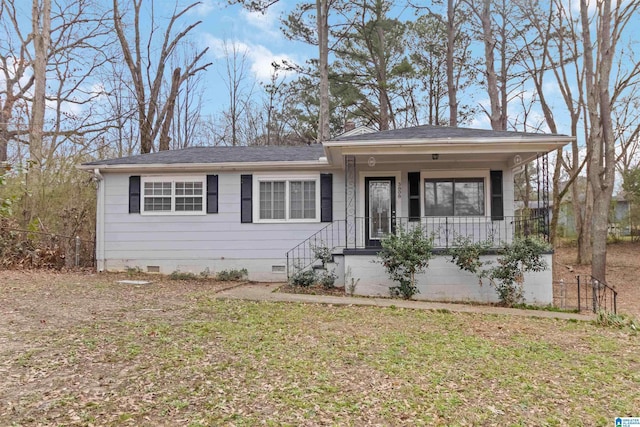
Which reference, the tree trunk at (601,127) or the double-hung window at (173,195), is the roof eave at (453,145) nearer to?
the double-hung window at (173,195)

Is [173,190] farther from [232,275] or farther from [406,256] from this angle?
[406,256]

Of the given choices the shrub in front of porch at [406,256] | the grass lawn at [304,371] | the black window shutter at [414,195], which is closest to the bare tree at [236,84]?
the black window shutter at [414,195]

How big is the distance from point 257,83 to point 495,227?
16057 mm

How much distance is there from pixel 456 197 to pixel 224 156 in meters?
5.73

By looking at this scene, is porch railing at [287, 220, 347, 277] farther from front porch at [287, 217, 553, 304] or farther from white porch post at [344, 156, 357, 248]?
white porch post at [344, 156, 357, 248]

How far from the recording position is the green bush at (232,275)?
1014 centimetres

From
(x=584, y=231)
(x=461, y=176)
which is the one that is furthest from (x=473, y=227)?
(x=584, y=231)

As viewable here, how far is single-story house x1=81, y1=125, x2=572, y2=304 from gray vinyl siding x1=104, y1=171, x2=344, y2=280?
0.02 m

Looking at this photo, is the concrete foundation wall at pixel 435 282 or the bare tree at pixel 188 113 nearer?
the concrete foundation wall at pixel 435 282

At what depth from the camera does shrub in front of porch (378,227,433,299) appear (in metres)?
7.98

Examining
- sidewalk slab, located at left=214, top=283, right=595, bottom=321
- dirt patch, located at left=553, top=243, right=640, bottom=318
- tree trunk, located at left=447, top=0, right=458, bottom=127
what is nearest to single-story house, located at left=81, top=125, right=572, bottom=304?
sidewalk slab, located at left=214, top=283, right=595, bottom=321

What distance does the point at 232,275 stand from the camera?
10.2m

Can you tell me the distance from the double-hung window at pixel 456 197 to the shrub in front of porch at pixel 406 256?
1638 millimetres

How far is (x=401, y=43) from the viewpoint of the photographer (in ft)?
61.7
